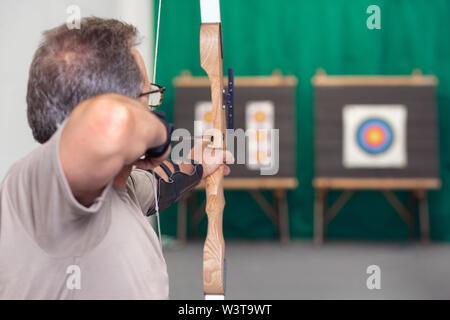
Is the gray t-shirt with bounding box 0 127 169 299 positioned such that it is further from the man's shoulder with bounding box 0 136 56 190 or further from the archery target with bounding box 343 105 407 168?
the archery target with bounding box 343 105 407 168

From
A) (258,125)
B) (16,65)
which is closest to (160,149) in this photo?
(16,65)

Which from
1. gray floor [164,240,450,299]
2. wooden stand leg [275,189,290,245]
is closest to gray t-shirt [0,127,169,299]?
gray floor [164,240,450,299]

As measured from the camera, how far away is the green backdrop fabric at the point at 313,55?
3707 mm

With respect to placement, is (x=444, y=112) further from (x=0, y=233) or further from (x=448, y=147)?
(x=0, y=233)

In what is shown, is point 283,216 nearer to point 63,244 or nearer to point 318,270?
point 318,270

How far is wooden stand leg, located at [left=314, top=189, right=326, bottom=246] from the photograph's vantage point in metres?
3.56

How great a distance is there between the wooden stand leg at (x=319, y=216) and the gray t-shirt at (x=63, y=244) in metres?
3.04

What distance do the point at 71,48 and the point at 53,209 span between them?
0.21 m

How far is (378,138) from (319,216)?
2.44 ft

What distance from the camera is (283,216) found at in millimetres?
3689

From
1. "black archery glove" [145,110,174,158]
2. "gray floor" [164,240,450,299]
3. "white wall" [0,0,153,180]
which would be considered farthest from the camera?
"gray floor" [164,240,450,299]

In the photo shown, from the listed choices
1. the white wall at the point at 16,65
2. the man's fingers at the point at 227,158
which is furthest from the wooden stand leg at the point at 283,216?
the man's fingers at the point at 227,158

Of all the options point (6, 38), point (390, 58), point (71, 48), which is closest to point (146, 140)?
point (71, 48)

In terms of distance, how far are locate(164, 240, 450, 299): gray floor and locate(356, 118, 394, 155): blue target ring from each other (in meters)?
0.71
